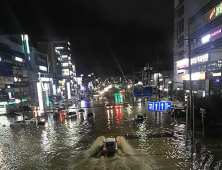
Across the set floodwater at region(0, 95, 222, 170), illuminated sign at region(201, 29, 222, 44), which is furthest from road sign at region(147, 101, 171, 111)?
illuminated sign at region(201, 29, 222, 44)

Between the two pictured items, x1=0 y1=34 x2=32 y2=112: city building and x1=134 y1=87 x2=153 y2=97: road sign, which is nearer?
x1=134 y1=87 x2=153 y2=97: road sign

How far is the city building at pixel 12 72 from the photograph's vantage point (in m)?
47.7

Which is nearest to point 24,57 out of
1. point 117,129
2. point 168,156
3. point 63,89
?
point 63,89

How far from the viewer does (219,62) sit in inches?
1254

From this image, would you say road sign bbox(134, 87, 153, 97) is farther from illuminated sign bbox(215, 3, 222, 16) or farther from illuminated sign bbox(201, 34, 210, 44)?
illuminated sign bbox(215, 3, 222, 16)

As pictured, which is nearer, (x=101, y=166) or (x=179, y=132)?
(x=101, y=166)

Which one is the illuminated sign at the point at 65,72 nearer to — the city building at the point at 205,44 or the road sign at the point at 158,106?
the city building at the point at 205,44

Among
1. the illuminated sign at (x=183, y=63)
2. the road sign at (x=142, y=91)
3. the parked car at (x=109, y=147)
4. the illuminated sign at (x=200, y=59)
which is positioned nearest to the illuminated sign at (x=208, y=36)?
the illuminated sign at (x=200, y=59)

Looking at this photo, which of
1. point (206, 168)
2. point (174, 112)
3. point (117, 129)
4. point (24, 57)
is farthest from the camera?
point (24, 57)

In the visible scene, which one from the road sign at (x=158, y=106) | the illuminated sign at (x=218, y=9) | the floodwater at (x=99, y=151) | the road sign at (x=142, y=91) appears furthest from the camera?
the illuminated sign at (x=218, y=9)

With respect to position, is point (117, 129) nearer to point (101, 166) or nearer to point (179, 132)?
point (179, 132)

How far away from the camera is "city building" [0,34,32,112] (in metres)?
47.7

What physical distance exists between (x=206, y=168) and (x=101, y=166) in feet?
27.4

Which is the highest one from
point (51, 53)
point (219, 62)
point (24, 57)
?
point (51, 53)
